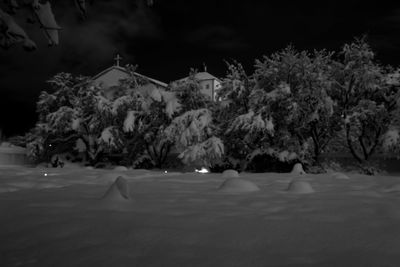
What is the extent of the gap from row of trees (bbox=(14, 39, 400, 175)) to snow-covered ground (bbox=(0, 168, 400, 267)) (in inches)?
618

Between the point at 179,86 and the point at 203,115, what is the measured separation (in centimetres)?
358

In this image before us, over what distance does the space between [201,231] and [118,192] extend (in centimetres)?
161

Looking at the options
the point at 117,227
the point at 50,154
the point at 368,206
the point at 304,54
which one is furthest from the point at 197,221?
the point at 50,154

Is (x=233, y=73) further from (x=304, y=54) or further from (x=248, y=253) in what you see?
(x=248, y=253)

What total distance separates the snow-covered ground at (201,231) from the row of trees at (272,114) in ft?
51.5

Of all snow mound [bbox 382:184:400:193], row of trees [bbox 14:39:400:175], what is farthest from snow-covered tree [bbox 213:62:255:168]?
snow mound [bbox 382:184:400:193]

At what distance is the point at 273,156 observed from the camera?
20.1 metres

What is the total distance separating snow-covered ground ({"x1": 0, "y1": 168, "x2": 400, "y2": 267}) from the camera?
2391 millimetres

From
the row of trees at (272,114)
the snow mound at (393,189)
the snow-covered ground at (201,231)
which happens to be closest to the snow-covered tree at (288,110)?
the row of trees at (272,114)

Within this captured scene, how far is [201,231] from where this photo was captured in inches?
116

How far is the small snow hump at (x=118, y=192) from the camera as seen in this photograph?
4.14 m

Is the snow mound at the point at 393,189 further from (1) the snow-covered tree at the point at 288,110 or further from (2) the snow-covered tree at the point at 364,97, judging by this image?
(2) the snow-covered tree at the point at 364,97

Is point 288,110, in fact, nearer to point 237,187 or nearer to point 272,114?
point 272,114

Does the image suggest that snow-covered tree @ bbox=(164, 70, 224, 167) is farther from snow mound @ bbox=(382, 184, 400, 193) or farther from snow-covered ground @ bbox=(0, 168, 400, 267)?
snow-covered ground @ bbox=(0, 168, 400, 267)
